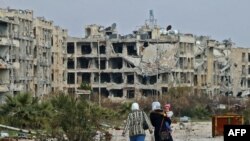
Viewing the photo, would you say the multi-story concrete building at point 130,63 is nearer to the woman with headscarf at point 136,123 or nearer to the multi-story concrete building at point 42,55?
the multi-story concrete building at point 42,55

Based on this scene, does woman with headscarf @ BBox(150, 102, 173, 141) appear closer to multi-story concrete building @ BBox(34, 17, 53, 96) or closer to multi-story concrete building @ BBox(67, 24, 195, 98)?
multi-story concrete building @ BBox(34, 17, 53, 96)

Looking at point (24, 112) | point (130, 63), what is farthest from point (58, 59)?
point (24, 112)

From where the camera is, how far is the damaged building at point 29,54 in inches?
2456

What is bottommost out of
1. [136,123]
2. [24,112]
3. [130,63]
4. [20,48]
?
[24,112]

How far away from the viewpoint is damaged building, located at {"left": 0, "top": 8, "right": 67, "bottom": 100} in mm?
62372

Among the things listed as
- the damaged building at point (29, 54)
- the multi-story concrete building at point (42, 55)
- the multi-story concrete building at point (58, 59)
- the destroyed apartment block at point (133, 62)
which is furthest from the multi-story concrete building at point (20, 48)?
the destroyed apartment block at point (133, 62)

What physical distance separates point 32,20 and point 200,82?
92.9 feet

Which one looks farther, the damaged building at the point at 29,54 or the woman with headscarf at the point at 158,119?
the damaged building at the point at 29,54

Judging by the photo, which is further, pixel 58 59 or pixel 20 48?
pixel 58 59

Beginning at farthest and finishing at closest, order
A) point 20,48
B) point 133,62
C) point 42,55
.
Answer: point 133,62, point 42,55, point 20,48

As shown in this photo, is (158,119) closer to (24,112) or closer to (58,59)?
(24,112)

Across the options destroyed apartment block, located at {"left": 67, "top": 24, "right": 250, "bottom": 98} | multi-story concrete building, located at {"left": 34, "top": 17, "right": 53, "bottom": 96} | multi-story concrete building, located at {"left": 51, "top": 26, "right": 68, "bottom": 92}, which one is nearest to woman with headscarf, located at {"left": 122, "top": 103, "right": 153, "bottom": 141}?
multi-story concrete building, located at {"left": 34, "top": 17, "right": 53, "bottom": 96}

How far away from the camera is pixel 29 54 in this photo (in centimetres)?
6981

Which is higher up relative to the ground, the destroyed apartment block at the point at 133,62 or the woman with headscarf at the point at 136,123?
the destroyed apartment block at the point at 133,62
